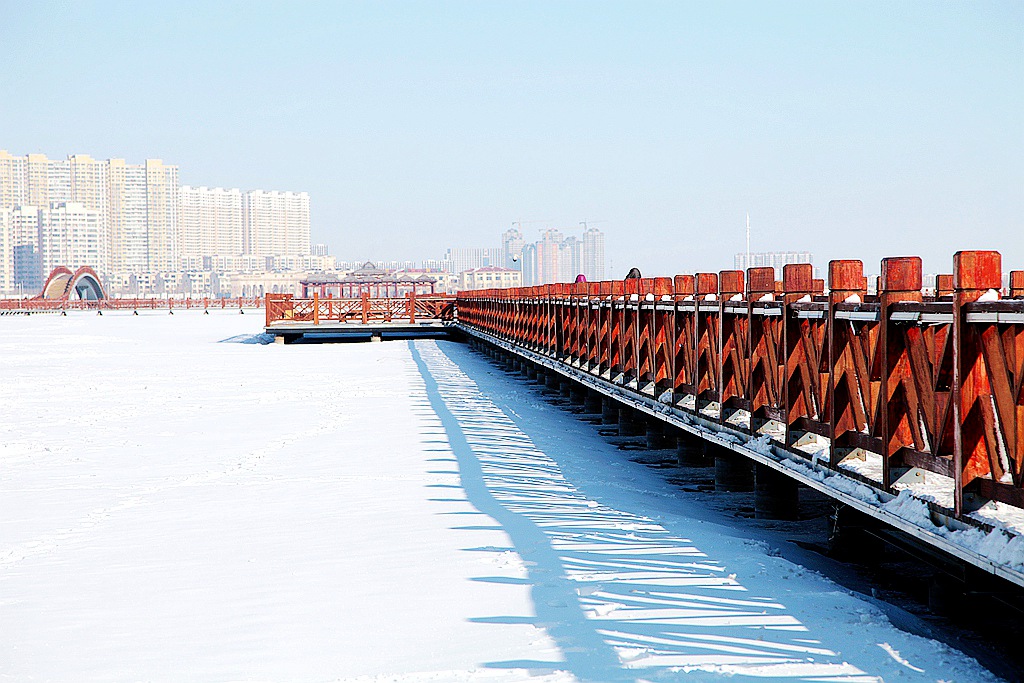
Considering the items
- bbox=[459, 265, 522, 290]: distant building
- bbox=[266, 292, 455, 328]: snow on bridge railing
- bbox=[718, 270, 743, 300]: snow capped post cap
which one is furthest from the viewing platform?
bbox=[459, 265, 522, 290]: distant building

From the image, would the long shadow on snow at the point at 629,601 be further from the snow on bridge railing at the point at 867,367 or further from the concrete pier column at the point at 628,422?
the concrete pier column at the point at 628,422

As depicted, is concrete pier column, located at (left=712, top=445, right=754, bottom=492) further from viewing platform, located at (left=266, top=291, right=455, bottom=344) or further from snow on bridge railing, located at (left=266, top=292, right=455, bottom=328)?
snow on bridge railing, located at (left=266, top=292, right=455, bottom=328)

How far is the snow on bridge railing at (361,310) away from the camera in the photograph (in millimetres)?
33656

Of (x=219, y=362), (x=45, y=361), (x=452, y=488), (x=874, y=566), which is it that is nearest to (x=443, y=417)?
(x=452, y=488)

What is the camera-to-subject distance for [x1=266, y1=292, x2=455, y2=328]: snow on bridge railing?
1325 inches

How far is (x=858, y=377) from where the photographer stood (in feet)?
16.8

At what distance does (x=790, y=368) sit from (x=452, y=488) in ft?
9.66

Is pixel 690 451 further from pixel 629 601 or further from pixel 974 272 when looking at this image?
pixel 974 272

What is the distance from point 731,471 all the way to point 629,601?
317 cm

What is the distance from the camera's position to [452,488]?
775 centimetres

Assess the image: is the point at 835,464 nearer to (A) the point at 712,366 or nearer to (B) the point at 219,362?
(A) the point at 712,366

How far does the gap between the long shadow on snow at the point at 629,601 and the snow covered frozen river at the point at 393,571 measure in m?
0.02

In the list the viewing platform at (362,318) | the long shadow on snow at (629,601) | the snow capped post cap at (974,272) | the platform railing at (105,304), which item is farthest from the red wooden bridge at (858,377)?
the platform railing at (105,304)

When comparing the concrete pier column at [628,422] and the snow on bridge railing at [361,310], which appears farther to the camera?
the snow on bridge railing at [361,310]
